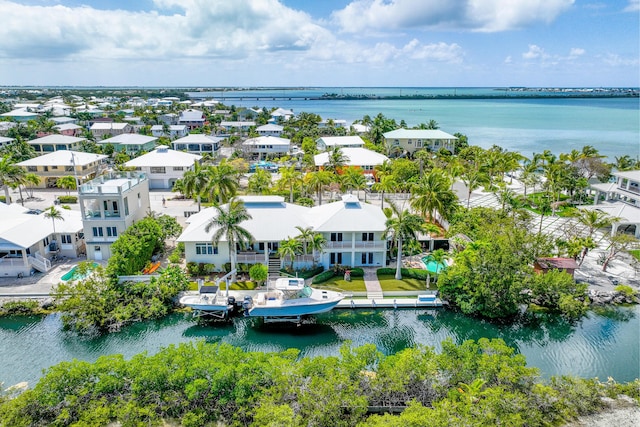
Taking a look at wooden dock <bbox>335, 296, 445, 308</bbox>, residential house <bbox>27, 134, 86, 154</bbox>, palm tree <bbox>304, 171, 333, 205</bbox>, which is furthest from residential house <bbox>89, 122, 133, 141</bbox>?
wooden dock <bbox>335, 296, 445, 308</bbox>

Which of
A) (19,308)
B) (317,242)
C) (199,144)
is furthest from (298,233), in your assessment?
(199,144)

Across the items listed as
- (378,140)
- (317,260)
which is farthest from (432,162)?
(317,260)

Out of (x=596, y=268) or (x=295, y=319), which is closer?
(x=295, y=319)

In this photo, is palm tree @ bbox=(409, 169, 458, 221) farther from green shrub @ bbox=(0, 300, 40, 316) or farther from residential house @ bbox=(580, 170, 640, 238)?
green shrub @ bbox=(0, 300, 40, 316)

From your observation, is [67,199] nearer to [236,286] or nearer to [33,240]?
[33,240]

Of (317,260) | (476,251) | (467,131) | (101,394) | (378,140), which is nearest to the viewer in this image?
(101,394)

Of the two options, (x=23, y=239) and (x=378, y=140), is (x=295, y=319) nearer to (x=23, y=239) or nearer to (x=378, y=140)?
(x=23, y=239)
